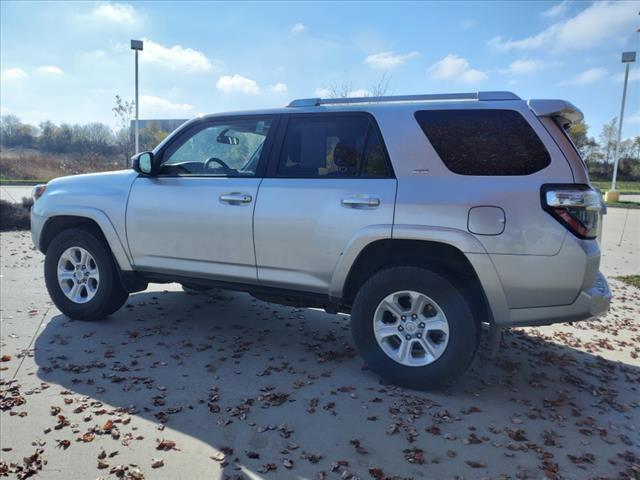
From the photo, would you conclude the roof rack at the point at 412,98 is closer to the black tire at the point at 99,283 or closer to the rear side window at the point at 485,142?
the rear side window at the point at 485,142

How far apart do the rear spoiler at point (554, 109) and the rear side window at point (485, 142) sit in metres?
0.12

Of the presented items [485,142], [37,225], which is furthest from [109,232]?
[485,142]

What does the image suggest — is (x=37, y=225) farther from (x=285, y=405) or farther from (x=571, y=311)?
(x=571, y=311)

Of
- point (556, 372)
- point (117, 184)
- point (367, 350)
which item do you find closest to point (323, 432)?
point (367, 350)

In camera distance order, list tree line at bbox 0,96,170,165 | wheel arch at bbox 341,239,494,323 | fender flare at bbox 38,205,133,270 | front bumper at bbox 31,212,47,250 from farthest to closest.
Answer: tree line at bbox 0,96,170,165, front bumper at bbox 31,212,47,250, fender flare at bbox 38,205,133,270, wheel arch at bbox 341,239,494,323

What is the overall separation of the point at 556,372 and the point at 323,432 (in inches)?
86.9

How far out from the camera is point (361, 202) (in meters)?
3.55

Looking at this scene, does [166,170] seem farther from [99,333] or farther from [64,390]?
[64,390]

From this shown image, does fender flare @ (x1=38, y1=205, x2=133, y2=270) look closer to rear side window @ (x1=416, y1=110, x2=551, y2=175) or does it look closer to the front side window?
the front side window

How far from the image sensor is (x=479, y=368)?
13.2 feet

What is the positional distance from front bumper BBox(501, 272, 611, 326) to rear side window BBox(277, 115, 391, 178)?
53.5 inches

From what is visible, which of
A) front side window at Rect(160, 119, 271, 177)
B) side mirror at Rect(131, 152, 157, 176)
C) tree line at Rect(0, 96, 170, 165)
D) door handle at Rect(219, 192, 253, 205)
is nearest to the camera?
door handle at Rect(219, 192, 253, 205)

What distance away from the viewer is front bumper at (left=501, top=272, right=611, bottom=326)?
10.4ft

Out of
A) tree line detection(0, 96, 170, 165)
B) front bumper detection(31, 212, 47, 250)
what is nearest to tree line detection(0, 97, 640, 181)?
tree line detection(0, 96, 170, 165)
